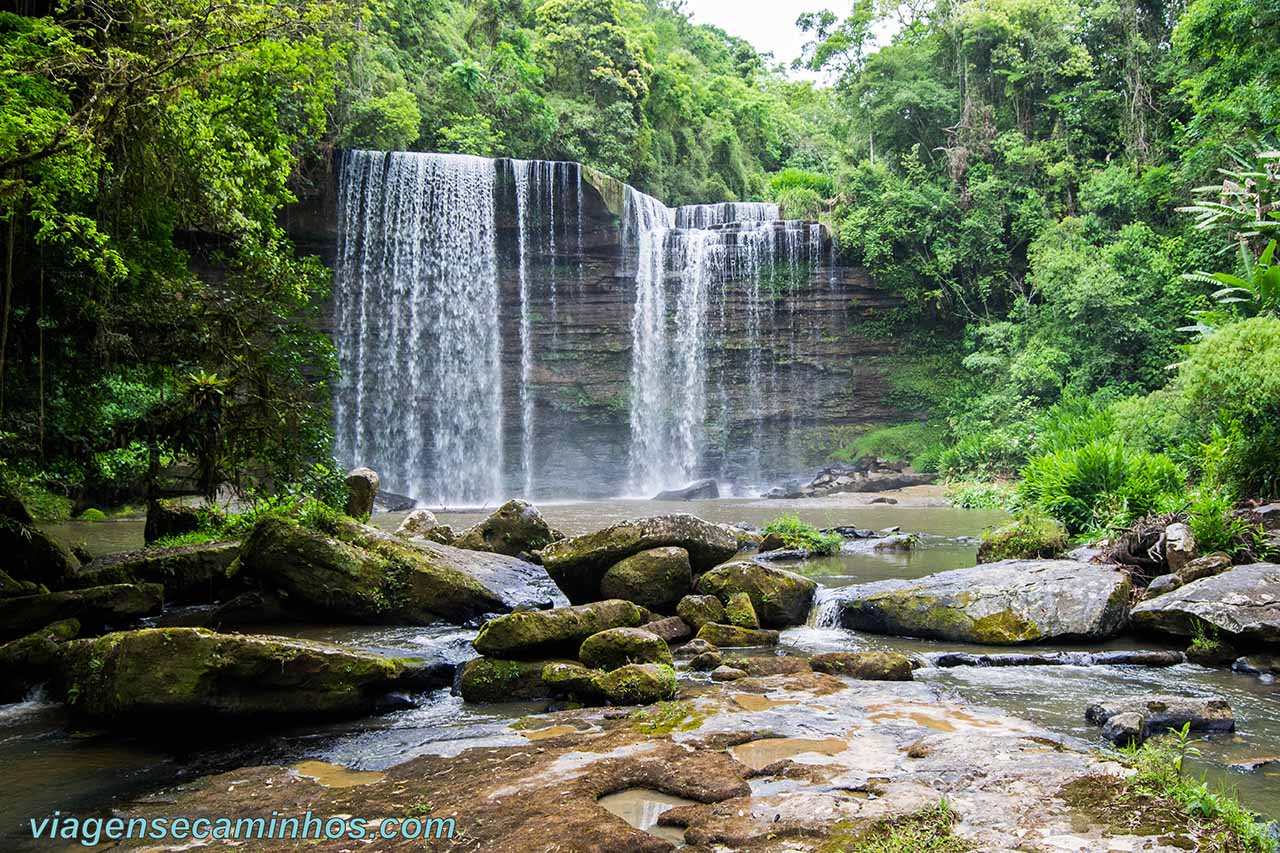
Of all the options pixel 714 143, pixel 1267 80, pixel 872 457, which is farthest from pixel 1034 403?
pixel 714 143

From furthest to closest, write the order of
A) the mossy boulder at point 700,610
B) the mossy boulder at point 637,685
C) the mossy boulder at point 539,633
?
the mossy boulder at point 700,610, the mossy boulder at point 539,633, the mossy boulder at point 637,685

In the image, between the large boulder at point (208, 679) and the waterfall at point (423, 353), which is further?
the waterfall at point (423, 353)

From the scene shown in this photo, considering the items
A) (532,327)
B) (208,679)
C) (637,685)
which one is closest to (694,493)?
(532,327)

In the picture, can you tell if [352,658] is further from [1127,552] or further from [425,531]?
[1127,552]

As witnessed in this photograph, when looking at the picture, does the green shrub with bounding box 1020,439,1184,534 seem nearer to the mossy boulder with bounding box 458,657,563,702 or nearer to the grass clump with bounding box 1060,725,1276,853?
the grass clump with bounding box 1060,725,1276,853

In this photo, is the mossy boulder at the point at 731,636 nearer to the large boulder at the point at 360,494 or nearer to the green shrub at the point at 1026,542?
the green shrub at the point at 1026,542

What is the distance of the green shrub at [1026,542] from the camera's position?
988 centimetres

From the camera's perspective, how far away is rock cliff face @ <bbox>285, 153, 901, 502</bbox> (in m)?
26.1

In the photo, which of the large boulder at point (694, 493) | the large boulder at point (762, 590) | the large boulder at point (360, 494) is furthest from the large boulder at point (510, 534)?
the large boulder at point (694, 493)

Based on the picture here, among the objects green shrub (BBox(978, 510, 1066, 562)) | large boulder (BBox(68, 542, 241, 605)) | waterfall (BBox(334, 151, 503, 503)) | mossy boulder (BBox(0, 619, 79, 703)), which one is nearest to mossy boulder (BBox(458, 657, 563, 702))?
mossy boulder (BBox(0, 619, 79, 703))

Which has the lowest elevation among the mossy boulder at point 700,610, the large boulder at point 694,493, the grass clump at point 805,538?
the large boulder at point 694,493

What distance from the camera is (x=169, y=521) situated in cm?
1113

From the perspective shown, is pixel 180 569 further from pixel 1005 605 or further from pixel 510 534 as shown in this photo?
pixel 1005 605

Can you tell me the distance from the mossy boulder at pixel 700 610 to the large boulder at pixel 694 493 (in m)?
15.5
